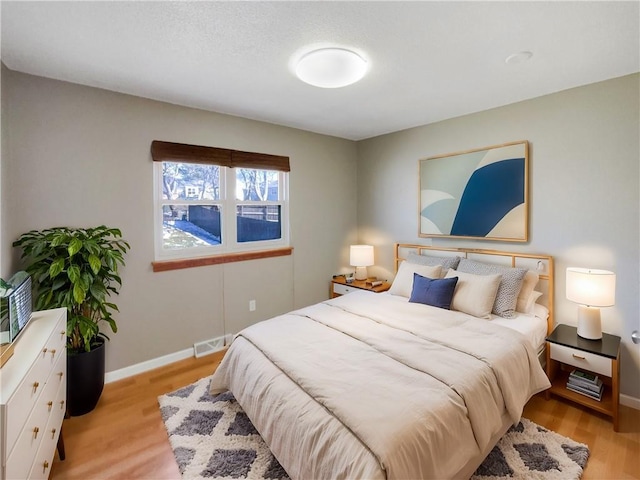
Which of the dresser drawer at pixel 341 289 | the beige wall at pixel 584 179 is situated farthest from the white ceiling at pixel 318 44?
the dresser drawer at pixel 341 289

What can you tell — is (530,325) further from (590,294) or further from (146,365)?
(146,365)

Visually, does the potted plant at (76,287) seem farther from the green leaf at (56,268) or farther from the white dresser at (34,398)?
the white dresser at (34,398)

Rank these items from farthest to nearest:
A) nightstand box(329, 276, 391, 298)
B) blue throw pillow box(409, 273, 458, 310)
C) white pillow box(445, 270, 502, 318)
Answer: nightstand box(329, 276, 391, 298), blue throw pillow box(409, 273, 458, 310), white pillow box(445, 270, 502, 318)

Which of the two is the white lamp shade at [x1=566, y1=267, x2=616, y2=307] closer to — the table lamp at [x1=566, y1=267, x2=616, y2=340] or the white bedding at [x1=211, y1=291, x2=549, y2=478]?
the table lamp at [x1=566, y1=267, x2=616, y2=340]

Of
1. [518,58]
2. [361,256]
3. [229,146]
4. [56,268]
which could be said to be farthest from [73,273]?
[518,58]

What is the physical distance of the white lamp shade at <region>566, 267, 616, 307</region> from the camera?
2.18m

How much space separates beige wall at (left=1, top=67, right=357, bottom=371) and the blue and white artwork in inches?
54.3

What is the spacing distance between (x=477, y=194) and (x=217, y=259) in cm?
272

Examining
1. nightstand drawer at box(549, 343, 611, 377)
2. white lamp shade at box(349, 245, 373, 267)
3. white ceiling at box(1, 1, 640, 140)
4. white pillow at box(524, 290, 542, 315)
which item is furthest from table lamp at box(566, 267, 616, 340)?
white lamp shade at box(349, 245, 373, 267)

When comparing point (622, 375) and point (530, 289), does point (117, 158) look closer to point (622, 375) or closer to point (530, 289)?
point (530, 289)

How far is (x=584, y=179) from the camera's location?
250cm

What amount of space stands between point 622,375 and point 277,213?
3428 mm

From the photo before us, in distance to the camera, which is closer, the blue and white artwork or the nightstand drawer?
the nightstand drawer

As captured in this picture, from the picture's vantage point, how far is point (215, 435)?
1.99 m
